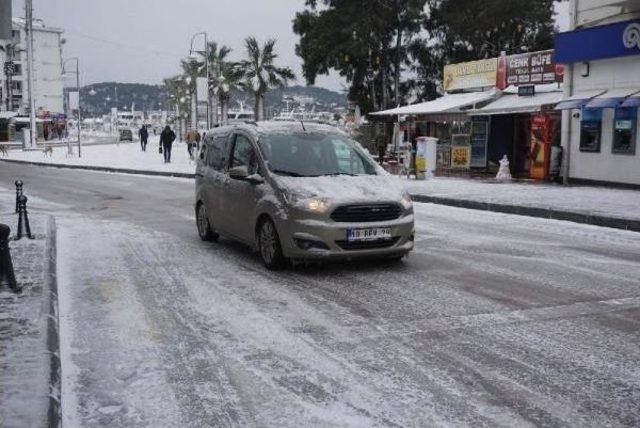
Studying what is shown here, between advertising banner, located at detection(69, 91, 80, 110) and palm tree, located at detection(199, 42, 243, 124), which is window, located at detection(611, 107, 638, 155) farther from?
palm tree, located at detection(199, 42, 243, 124)

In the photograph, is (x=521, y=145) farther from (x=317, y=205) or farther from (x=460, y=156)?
(x=317, y=205)

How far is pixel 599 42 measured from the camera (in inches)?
788

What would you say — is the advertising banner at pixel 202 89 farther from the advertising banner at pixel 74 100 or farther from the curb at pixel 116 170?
the advertising banner at pixel 74 100

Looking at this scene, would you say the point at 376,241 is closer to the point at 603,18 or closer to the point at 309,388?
the point at 309,388

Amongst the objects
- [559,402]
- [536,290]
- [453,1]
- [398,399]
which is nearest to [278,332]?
[398,399]

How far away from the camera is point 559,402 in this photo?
4117 mm

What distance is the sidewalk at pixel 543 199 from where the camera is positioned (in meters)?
13.0

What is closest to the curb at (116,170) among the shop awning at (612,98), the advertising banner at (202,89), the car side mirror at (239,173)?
the advertising banner at (202,89)

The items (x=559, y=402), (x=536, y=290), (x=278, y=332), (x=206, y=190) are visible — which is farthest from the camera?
(x=206, y=190)

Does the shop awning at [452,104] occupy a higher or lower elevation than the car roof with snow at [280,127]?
higher

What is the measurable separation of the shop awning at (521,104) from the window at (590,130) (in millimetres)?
1226

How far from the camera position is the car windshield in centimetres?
854

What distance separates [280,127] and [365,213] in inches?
84.8

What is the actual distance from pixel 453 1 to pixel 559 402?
155 feet
